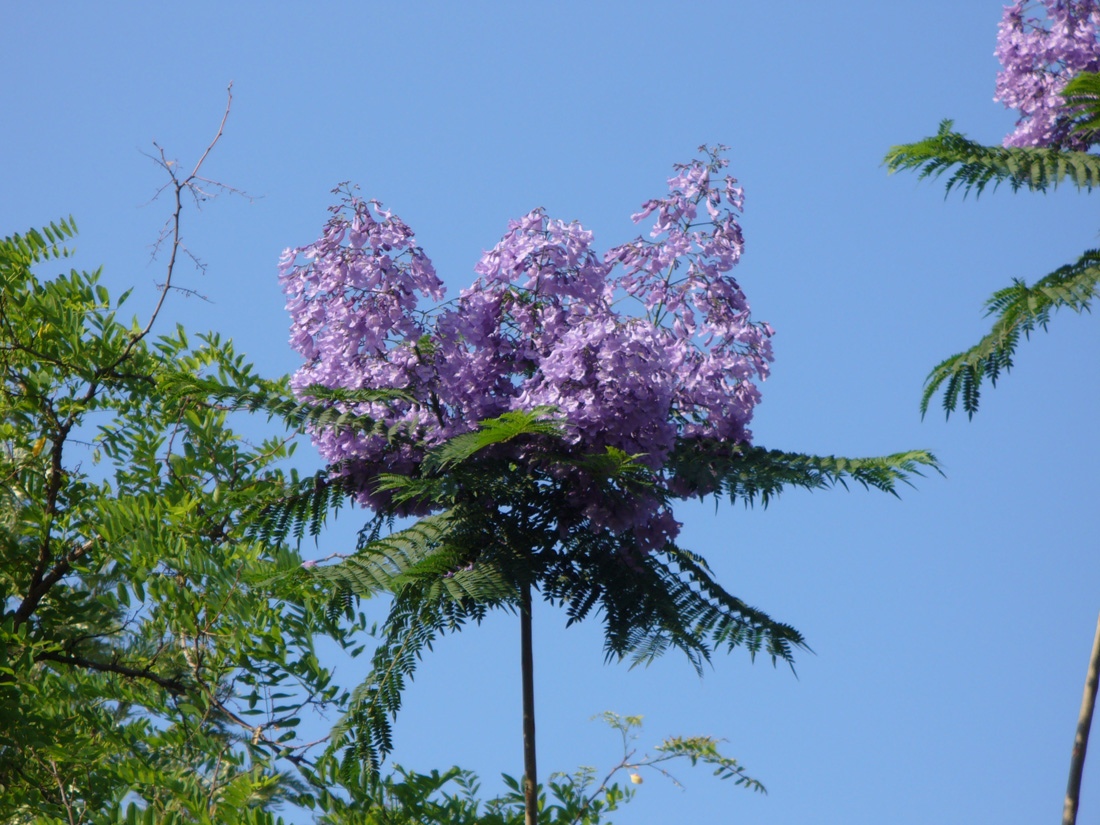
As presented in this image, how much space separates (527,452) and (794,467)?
96cm

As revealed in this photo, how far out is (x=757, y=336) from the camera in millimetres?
4785

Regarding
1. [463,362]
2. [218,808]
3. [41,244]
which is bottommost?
[218,808]

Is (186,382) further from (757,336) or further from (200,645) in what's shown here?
(757,336)

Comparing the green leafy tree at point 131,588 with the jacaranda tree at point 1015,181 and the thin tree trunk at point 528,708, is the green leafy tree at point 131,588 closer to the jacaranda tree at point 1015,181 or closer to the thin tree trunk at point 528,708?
the thin tree trunk at point 528,708

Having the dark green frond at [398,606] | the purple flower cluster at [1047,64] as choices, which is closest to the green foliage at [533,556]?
the dark green frond at [398,606]

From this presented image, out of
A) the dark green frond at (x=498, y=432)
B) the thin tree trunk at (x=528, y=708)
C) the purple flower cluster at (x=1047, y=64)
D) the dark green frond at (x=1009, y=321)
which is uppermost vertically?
the purple flower cluster at (x=1047, y=64)

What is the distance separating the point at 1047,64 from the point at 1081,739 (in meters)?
3.39

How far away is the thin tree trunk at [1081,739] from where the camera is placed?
5051 mm

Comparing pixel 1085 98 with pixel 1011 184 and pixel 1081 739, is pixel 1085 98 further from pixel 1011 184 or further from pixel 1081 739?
pixel 1081 739

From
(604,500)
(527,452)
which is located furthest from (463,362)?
(604,500)

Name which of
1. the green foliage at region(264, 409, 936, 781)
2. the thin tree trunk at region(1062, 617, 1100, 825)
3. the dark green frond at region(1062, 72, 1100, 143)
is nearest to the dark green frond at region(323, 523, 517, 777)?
the green foliage at region(264, 409, 936, 781)

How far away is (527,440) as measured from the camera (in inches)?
171

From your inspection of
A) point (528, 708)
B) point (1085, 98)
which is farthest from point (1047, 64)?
point (528, 708)

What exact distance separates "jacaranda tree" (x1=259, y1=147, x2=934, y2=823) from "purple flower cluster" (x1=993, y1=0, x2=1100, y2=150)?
2468 millimetres
